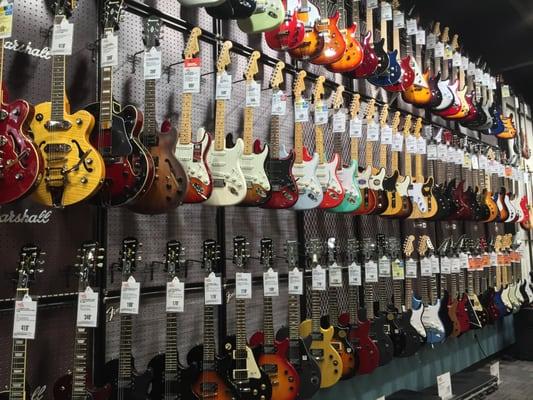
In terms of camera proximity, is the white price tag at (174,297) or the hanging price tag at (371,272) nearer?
the white price tag at (174,297)

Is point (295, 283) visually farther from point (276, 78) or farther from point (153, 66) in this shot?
point (153, 66)

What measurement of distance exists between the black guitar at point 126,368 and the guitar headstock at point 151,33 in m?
0.92

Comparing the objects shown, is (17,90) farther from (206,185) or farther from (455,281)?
(455,281)

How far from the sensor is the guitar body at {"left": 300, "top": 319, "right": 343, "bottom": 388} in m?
3.24

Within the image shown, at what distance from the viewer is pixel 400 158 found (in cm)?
484

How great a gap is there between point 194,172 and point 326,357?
1.49 metres

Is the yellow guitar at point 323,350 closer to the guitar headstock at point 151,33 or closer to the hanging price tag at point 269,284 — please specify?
the hanging price tag at point 269,284

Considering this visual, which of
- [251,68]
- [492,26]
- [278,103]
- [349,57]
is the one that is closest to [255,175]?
[278,103]

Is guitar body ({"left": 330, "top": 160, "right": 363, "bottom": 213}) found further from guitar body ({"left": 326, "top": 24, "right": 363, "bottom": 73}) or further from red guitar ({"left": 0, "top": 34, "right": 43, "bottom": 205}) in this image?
red guitar ({"left": 0, "top": 34, "right": 43, "bottom": 205})

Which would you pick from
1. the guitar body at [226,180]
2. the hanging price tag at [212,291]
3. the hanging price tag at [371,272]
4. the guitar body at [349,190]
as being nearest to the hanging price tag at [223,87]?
the guitar body at [226,180]

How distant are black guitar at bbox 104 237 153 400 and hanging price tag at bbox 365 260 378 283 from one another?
72.7 inches

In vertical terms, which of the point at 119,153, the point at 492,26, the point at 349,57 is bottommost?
the point at 119,153

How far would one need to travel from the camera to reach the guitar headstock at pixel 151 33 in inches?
99.8

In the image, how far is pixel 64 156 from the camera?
205 cm
